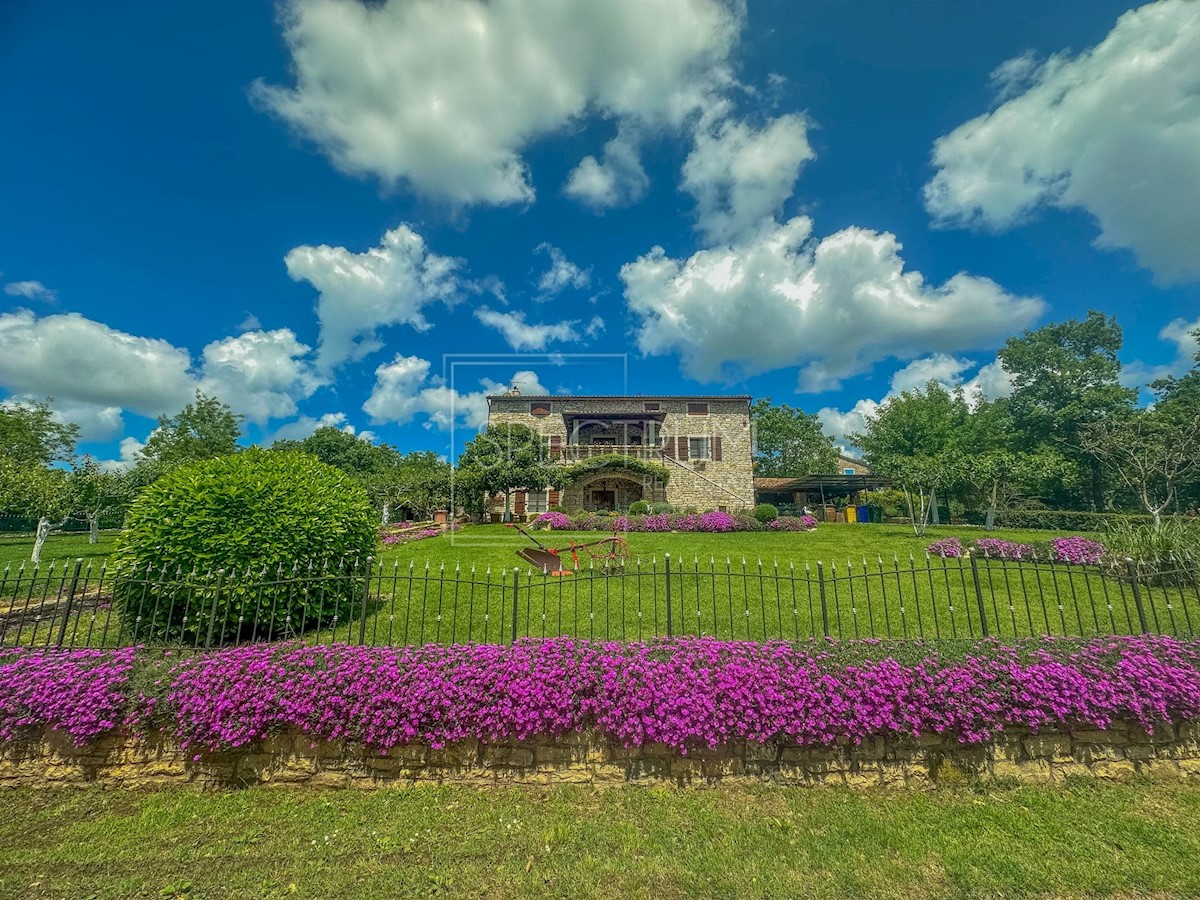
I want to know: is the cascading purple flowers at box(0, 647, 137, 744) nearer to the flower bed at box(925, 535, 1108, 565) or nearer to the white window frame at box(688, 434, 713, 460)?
the flower bed at box(925, 535, 1108, 565)

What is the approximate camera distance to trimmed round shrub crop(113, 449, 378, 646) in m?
5.21

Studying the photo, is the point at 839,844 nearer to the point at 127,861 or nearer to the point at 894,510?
the point at 127,861

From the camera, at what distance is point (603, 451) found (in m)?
29.8

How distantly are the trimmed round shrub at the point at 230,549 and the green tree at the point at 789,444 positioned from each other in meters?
41.0

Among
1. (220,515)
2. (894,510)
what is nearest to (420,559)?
(220,515)

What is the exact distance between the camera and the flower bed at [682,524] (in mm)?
20125

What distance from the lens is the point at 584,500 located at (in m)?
29.0

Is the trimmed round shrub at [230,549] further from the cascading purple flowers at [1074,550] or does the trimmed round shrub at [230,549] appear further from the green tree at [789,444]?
the green tree at [789,444]

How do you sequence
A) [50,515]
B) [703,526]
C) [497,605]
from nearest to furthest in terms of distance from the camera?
[497,605]
[50,515]
[703,526]

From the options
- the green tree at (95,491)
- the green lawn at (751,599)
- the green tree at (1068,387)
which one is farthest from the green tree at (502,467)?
the green tree at (1068,387)

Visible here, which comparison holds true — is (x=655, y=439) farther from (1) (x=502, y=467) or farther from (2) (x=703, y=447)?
(1) (x=502, y=467)

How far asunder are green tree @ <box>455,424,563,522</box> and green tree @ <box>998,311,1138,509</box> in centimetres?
3251

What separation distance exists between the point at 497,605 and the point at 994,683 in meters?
6.25

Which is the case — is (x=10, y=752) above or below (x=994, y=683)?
below
